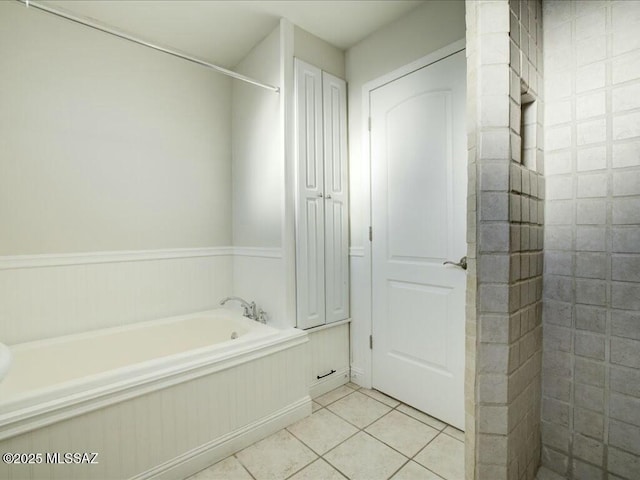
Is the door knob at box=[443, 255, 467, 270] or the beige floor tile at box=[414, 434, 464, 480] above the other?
the door knob at box=[443, 255, 467, 270]

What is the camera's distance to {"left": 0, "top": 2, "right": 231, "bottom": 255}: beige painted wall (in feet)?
5.75

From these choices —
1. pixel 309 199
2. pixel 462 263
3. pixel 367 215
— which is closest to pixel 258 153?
pixel 309 199

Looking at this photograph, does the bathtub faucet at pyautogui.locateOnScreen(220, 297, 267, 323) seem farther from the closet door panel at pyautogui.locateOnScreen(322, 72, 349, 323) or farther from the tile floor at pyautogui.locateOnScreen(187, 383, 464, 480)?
the tile floor at pyautogui.locateOnScreen(187, 383, 464, 480)

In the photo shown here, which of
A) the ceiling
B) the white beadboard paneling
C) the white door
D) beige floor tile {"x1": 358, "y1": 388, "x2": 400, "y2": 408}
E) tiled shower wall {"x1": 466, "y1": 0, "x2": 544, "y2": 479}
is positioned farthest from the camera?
the white beadboard paneling

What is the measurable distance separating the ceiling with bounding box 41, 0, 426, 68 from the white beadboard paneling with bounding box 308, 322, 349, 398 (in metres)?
2.07

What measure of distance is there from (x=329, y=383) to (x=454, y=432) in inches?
33.5

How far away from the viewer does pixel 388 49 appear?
2.04 metres

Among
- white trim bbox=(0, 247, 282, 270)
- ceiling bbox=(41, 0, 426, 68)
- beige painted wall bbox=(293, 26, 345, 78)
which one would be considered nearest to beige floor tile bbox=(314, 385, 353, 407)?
white trim bbox=(0, 247, 282, 270)

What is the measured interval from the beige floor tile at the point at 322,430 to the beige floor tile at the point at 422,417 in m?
0.38

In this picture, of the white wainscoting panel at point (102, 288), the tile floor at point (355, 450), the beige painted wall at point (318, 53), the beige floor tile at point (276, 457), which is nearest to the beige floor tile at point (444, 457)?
the tile floor at point (355, 450)

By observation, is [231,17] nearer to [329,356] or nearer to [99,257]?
[99,257]

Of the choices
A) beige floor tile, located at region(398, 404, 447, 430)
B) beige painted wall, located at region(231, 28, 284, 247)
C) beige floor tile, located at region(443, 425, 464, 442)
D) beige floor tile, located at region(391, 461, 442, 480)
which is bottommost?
beige floor tile, located at region(391, 461, 442, 480)

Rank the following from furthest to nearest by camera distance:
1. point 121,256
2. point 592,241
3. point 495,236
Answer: point 121,256, point 592,241, point 495,236

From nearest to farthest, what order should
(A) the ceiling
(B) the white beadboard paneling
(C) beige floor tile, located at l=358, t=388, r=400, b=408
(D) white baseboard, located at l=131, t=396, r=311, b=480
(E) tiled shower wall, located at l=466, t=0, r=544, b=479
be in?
(E) tiled shower wall, located at l=466, t=0, r=544, b=479, (D) white baseboard, located at l=131, t=396, r=311, b=480, (A) the ceiling, (C) beige floor tile, located at l=358, t=388, r=400, b=408, (B) the white beadboard paneling
